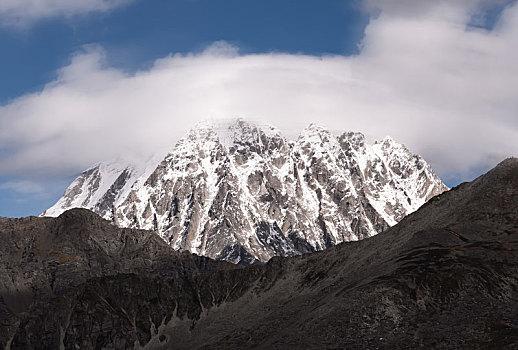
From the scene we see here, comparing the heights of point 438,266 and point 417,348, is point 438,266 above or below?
above

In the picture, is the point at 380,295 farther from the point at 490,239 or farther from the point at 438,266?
the point at 490,239

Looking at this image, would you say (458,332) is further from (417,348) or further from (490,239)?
(490,239)

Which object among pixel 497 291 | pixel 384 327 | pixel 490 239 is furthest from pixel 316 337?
pixel 490 239

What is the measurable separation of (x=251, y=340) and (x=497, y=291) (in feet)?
201

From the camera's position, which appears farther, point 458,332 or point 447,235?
point 447,235

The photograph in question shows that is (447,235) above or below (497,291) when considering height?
above

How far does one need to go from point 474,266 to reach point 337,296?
32.1 metres

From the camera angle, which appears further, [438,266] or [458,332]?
[438,266]

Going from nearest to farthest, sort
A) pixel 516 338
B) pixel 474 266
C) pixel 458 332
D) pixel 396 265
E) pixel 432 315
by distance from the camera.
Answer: pixel 516 338 → pixel 458 332 → pixel 432 315 → pixel 474 266 → pixel 396 265

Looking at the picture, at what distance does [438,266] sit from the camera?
178375mm

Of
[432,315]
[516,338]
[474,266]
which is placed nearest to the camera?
[516,338]

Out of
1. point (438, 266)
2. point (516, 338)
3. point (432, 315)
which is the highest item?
point (438, 266)

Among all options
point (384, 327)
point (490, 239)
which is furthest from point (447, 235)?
point (384, 327)

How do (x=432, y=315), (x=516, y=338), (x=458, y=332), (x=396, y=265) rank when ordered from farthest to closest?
(x=396, y=265) < (x=432, y=315) < (x=458, y=332) < (x=516, y=338)
